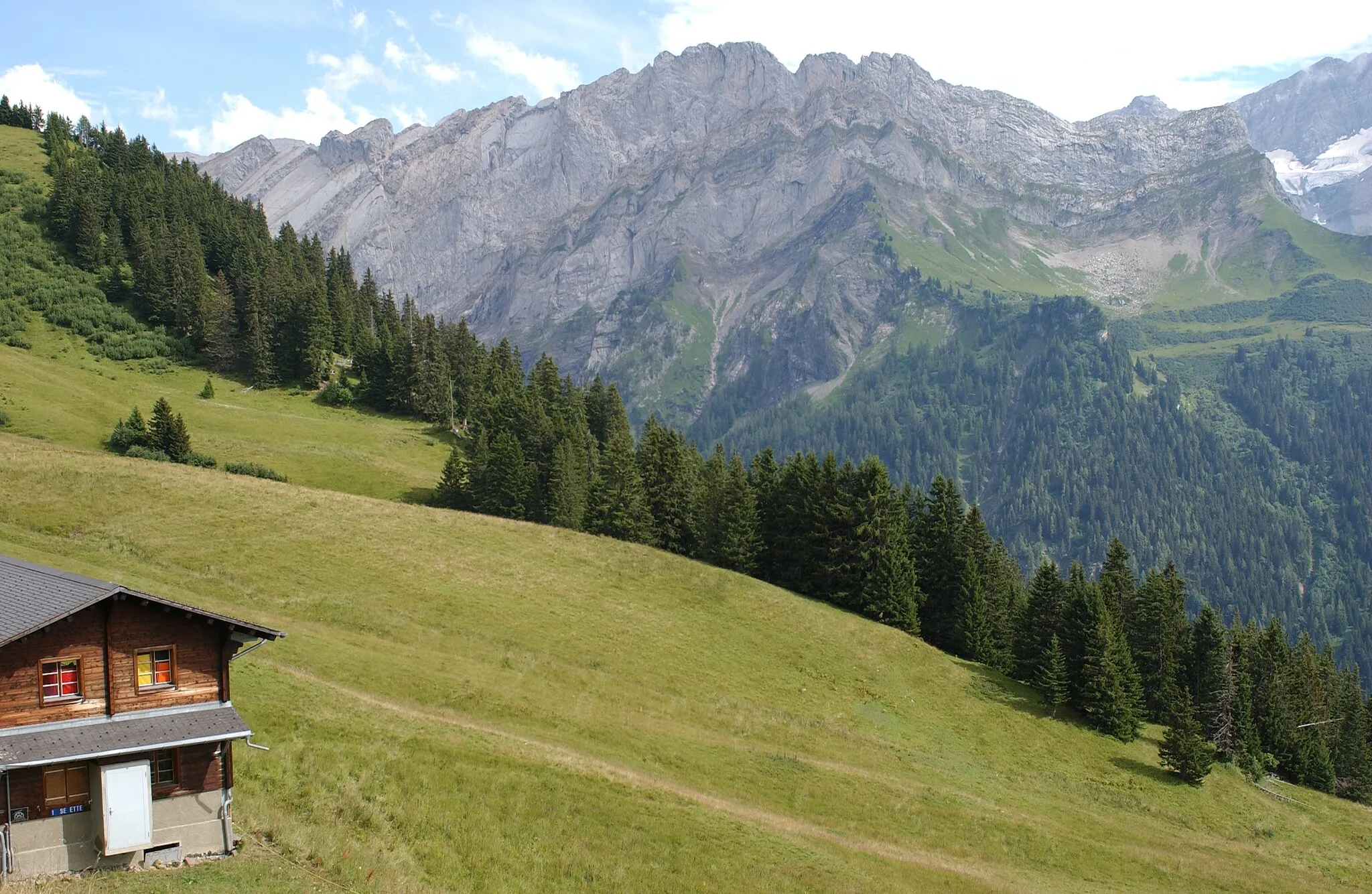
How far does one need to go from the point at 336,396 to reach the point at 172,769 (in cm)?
10884

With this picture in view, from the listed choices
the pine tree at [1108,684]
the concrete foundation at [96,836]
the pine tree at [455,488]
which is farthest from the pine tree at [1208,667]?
the concrete foundation at [96,836]

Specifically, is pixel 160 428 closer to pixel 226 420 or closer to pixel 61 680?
pixel 226 420

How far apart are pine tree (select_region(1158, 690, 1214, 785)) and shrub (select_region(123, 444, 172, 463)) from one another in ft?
265

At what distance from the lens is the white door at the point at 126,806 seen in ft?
74.2

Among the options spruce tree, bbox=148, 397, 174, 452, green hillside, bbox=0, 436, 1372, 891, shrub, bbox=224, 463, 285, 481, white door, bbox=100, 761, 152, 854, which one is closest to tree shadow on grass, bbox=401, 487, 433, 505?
shrub, bbox=224, 463, 285, 481

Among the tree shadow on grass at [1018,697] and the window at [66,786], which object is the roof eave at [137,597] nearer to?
the window at [66,786]

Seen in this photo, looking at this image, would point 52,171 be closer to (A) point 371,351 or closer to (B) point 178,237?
(B) point 178,237

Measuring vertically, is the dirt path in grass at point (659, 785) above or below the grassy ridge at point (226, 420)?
below

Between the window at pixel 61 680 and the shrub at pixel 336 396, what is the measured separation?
→ 107 m

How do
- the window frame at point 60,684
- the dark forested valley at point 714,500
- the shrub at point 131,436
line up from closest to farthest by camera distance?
1. the window frame at point 60,684
2. the dark forested valley at point 714,500
3. the shrub at point 131,436

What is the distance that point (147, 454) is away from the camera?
84375mm

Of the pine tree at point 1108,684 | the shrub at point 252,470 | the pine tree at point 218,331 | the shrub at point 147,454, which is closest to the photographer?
the pine tree at point 1108,684

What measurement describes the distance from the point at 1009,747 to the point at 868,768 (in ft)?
49.1

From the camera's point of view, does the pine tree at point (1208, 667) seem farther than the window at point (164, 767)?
Yes
